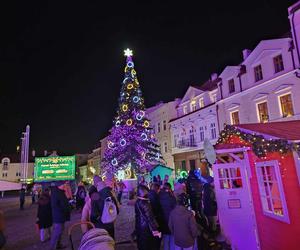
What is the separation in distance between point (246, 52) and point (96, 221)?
23.3m

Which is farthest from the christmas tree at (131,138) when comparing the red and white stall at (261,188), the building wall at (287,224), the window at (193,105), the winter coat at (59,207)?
the building wall at (287,224)

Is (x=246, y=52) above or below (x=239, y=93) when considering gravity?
above

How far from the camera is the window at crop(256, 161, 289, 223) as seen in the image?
5.48m

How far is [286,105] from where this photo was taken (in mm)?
19562

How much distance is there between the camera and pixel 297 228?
200 inches

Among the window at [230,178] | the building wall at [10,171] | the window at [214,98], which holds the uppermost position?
the window at [214,98]

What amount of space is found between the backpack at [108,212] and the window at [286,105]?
1783 centimetres

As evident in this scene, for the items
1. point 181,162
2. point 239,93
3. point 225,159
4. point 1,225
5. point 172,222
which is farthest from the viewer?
point 181,162

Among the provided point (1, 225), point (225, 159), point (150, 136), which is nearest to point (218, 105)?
point (150, 136)

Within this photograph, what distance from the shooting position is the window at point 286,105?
62.9 ft

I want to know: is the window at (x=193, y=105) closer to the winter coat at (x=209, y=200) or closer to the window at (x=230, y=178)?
the window at (x=230, y=178)

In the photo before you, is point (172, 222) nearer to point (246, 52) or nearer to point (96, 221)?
point (96, 221)

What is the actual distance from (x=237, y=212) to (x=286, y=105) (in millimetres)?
15704

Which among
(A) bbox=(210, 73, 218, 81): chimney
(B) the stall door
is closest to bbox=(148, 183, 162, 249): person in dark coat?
(B) the stall door
